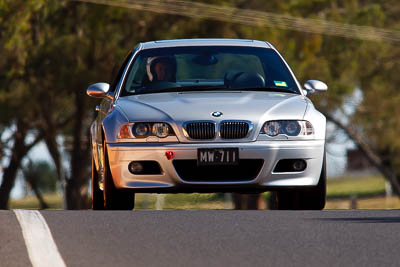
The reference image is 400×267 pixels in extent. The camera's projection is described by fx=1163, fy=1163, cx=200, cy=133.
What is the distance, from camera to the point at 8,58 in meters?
30.3

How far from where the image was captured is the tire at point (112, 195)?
10016 mm

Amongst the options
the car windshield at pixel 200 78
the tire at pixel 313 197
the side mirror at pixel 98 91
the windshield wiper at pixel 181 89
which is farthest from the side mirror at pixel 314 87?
the side mirror at pixel 98 91

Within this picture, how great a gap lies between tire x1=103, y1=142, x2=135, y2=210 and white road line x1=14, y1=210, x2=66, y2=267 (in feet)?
3.91

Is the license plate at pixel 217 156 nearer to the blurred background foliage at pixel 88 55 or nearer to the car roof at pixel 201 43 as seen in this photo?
the car roof at pixel 201 43

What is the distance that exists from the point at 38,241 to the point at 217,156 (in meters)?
2.69

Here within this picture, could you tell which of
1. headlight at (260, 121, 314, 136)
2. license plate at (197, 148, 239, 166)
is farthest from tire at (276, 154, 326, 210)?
license plate at (197, 148, 239, 166)

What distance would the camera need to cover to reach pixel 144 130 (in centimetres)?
984

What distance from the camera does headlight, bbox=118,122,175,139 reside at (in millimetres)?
9781

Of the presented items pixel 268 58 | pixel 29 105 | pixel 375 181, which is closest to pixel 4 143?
pixel 29 105

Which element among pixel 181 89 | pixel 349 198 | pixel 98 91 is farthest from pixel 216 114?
pixel 349 198

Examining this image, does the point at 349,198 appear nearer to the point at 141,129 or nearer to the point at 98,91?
the point at 98,91

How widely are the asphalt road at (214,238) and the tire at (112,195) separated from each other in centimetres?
104

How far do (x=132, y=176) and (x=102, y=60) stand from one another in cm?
2193

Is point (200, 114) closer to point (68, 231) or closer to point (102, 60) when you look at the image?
point (68, 231)
